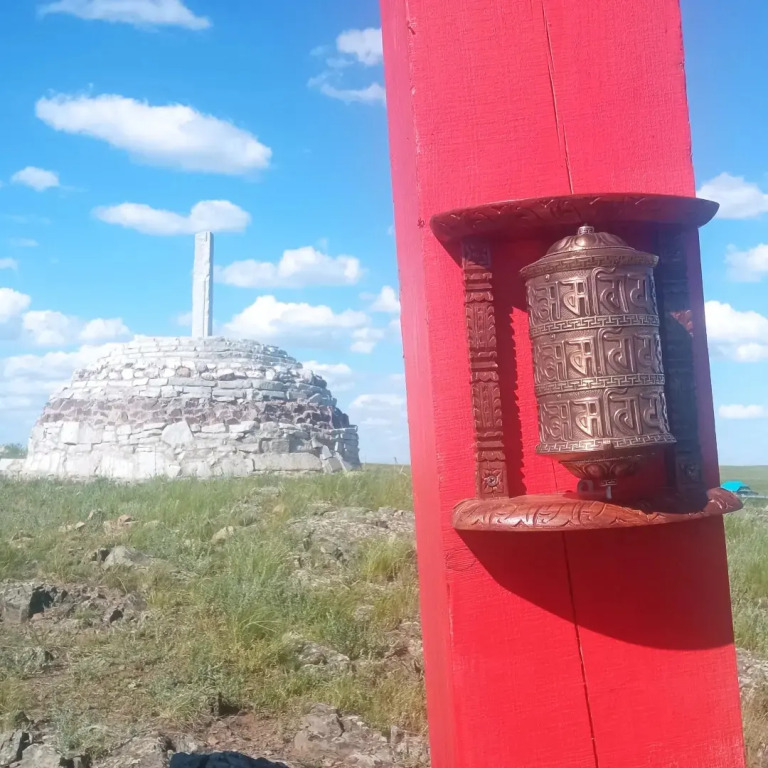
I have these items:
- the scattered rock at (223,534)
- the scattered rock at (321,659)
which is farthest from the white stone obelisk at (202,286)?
the scattered rock at (321,659)

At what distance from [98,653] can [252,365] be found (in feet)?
34.9

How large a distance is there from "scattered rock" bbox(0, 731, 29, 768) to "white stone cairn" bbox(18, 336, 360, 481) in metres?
8.98

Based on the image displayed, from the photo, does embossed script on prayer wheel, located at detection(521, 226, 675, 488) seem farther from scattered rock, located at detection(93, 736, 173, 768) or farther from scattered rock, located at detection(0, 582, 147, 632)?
scattered rock, located at detection(0, 582, 147, 632)

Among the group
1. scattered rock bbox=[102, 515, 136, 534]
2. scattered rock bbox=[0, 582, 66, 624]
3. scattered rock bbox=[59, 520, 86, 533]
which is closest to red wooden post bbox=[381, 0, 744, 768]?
scattered rock bbox=[0, 582, 66, 624]

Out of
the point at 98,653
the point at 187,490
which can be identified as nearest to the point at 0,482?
the point at 187,490

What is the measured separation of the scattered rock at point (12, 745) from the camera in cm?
268

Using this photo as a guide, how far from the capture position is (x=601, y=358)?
1.41 meters

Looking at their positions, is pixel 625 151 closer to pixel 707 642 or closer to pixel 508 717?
pixel 707 642

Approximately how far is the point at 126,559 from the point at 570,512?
451 cm

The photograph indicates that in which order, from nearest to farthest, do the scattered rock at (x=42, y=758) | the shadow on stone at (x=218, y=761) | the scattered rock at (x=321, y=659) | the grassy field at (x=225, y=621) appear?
the shadow on stone at (x=218, y=761)
the scattered rock at (x=42, y=758)
the grassy field at (x=225, y=621)
the scattered rock at (x=321, y=659)

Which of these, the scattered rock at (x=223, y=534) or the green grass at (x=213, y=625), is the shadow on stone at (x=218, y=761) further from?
the scattered rock at (x=223, y=534)

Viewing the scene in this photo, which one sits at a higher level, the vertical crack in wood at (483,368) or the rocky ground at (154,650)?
the vertical crack in wood at (483,368)

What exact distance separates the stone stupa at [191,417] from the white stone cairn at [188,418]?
0.02 metres

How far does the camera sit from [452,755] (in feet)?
5.51
